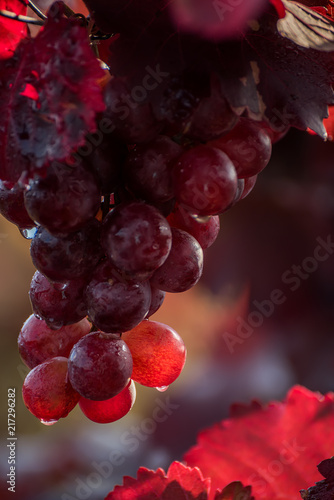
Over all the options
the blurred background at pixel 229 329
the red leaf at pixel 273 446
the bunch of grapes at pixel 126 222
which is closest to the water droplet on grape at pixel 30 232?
the bunch of grapes at pixel 126 222

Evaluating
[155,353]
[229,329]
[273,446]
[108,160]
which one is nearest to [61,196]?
[108,160]

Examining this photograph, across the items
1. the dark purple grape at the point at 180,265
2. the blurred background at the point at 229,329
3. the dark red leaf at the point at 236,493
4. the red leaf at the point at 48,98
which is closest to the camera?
the red leaf at the point at 48,98

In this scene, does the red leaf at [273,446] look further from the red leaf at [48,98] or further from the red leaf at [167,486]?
the red leaf at [48,98]

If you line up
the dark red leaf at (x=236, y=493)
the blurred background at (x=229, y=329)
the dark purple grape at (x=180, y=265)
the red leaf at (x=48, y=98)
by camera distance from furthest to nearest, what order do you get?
the blurred background at (x=229, y=329), the dark red leaf at (x=236, y=493), the dark purple grape at (x=180, y=265), the red leaf at (x=48, y=98)

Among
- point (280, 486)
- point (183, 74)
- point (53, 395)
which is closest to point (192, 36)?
point (183, 74)

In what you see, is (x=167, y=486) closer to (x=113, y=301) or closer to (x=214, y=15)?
(x=113, y=301)

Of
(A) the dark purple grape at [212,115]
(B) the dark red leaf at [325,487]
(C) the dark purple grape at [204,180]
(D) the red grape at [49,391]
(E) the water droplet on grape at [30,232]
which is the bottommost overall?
(D) the red grape at [49,391]

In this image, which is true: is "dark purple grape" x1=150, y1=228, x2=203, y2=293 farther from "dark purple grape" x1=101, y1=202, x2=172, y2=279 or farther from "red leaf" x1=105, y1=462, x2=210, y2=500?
"red leaf" x1=105, y1=462, x2=210, y2=500

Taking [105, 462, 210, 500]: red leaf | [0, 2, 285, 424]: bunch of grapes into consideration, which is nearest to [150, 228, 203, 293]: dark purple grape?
[0, 2, 285, 424]: bunch of grapes
